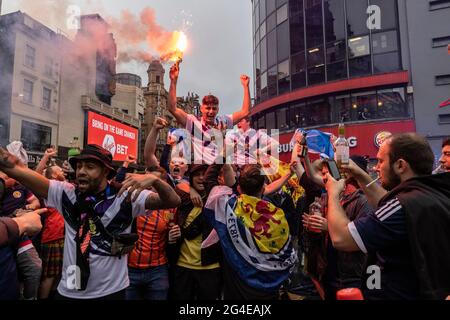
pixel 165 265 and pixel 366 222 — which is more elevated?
pixel 366 222

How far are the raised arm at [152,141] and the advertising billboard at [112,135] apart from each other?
19.3m

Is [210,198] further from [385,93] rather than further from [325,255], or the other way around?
[385,93]

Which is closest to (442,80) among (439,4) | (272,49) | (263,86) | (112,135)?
(439,4)

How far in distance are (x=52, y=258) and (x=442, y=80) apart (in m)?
21.6

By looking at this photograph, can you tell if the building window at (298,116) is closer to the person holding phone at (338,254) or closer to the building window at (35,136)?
the person holding phone at (338,254)

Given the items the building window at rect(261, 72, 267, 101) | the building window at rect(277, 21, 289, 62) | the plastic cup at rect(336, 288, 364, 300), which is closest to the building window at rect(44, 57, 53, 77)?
the building window at rect(261, 72, 267, 101)

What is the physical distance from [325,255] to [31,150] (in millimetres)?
25668

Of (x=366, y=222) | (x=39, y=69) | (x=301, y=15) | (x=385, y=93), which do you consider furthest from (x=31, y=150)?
(x=366, y=222)

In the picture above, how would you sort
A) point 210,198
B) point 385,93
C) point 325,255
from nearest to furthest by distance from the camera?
point 210,198 < point 325,255 < point 385,93

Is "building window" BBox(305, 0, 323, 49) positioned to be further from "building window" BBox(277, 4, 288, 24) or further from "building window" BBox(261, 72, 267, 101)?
"building window" BBox(261, 72, 267, 101)

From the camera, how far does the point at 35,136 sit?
23.9m

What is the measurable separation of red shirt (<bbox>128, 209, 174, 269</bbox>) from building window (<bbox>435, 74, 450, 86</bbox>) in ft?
66.8

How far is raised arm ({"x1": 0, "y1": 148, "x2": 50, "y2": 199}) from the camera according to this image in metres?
2.61
